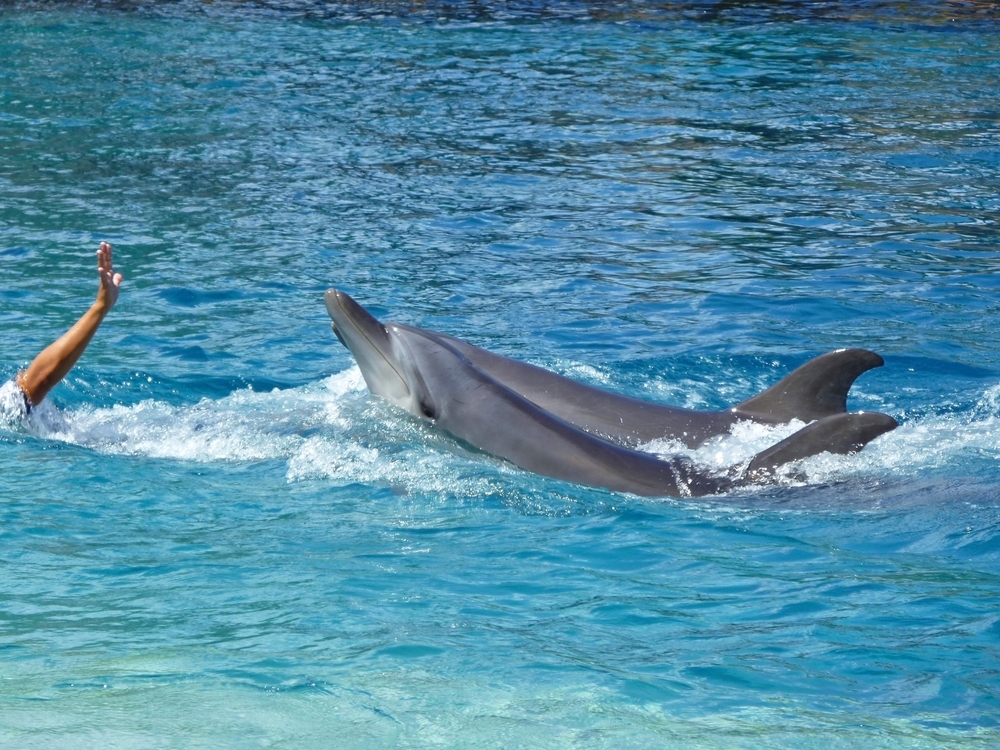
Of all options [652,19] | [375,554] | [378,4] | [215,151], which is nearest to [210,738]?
[375,554]

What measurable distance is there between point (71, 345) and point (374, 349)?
1.86 m

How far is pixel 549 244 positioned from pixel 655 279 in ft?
4.70

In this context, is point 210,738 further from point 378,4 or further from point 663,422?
point 378,4

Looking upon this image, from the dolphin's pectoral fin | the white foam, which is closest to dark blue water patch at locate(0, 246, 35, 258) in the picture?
the white foam

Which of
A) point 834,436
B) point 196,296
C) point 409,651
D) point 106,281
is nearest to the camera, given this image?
point 409,651

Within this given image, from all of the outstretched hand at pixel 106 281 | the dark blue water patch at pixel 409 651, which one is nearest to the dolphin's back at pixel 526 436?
the outstretched hand at pixel 106 281

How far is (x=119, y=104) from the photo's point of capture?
19094 millimetres

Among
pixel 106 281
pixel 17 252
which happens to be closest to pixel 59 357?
pixel 106 281

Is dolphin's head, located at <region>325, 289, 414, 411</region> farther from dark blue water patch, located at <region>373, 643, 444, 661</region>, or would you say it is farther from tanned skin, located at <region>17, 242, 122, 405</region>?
dark blue water patch, located at <region>373, 643, 444, 661</region>

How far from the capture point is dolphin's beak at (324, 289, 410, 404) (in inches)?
325

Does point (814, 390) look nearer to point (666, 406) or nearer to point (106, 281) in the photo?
point (666, 406)

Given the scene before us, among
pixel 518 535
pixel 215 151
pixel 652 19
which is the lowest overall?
pixel 518 535

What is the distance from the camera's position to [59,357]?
8.07 m

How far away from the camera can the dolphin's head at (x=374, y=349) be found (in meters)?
8.31
